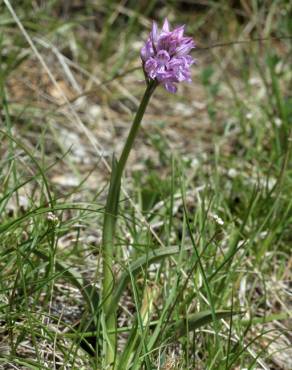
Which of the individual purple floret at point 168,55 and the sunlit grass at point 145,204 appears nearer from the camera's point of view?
the individual purple floret at point 168,55

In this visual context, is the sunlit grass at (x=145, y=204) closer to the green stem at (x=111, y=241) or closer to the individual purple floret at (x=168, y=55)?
the green stem at (x=111, y=241)

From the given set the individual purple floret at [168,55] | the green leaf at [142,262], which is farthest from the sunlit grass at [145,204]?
the individual purple floret at [168,55]

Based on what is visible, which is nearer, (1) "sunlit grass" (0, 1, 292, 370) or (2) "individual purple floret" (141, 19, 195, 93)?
(2) "individual purple floret" (141, 19, 195, 93)

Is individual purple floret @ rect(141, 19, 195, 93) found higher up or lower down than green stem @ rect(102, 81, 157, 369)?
higher up

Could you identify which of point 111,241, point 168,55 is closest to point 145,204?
point 111,241

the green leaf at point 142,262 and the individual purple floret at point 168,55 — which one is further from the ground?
the individual purple floret at point 168,55

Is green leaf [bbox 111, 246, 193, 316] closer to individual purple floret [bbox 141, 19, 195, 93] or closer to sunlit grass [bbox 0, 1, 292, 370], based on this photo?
sunlit grass [bbox 0, 1, 292, 370]

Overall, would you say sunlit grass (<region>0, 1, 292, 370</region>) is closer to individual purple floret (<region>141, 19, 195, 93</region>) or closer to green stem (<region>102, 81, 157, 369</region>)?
green stem (<region>102, 81, 157, 369</region>)

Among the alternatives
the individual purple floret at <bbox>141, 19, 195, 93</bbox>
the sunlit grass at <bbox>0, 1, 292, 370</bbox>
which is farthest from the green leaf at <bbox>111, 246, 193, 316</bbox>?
the individual purple floret at <bbox>141, 19, 195, 93</bbox>

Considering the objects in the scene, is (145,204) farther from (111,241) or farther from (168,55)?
(168,55)
